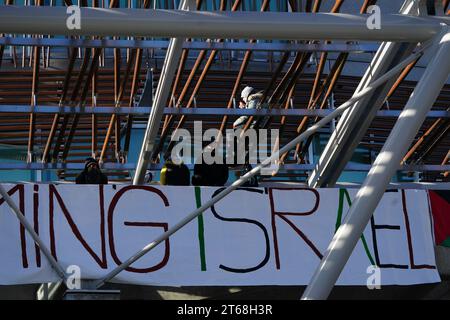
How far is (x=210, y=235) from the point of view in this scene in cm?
1191

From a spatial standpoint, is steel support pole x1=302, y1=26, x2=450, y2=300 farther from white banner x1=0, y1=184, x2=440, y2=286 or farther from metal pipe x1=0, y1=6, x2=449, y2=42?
white banner x1=0, y1=184, x2=440, y2=286

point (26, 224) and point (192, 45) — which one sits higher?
point (192, 45)

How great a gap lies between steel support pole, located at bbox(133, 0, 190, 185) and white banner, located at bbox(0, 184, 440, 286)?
1.29m

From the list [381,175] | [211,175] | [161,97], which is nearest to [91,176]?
[161,97]

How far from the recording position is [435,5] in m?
11.4

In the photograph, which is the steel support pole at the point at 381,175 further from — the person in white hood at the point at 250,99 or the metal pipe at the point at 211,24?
the person in white hood at the point at 250,99

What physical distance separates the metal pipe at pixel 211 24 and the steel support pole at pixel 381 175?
36 centimetres

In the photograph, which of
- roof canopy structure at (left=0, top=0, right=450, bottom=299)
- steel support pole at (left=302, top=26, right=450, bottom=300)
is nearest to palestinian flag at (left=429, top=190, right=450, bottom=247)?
roof canopy structure at (left=0, top=0, right=450, bottom=299)

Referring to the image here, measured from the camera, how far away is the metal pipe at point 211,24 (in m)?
10.1

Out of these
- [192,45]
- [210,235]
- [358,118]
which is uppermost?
[192,45]

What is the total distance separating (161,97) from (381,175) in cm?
338

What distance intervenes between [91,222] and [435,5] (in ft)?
14.0

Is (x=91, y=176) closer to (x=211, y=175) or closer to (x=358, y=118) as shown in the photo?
(x=211, y=175)

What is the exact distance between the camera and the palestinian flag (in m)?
12.4
